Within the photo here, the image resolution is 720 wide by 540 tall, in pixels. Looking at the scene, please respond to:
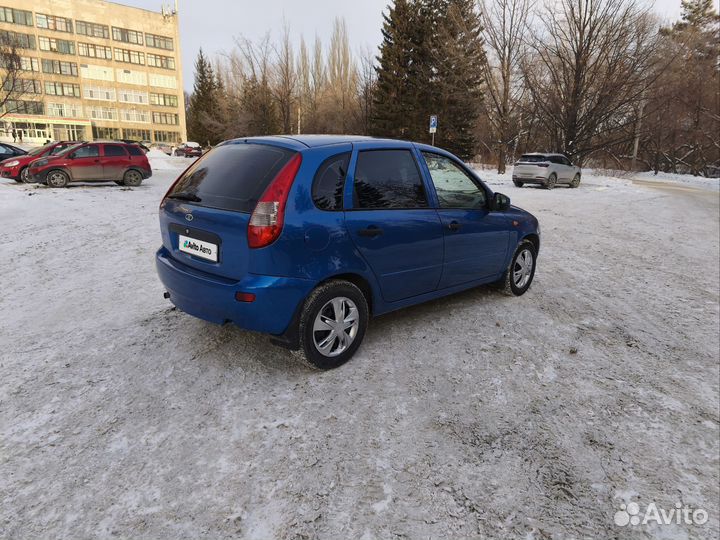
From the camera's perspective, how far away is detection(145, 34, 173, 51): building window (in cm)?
7475

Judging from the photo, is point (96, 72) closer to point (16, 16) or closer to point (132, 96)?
point (132, 96)

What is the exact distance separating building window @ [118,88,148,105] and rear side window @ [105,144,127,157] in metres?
67.3

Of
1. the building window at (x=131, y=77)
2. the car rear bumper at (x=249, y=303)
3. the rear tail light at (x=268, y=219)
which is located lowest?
the car rear bumper at (x=249, y=303)

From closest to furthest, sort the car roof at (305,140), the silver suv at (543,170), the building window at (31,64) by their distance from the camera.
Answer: the car roof at (305,140), the silver suv at (543,170), the building window at (31,64)

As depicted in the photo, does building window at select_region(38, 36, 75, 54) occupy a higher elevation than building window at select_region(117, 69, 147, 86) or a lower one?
higher

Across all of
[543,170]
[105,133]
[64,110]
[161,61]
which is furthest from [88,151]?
[161,61]

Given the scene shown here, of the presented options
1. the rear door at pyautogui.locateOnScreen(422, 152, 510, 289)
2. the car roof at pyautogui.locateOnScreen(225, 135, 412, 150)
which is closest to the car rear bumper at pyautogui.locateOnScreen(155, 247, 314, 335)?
the car roof at pyautogui.locateOnScreen(225, 135, 412, 150)

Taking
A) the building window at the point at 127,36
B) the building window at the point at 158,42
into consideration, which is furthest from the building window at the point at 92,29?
the building window at the point at 158,42

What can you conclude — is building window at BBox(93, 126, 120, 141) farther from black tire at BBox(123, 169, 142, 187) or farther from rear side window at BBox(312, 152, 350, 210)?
rear side window at BBox(312, 152, 350, 210)

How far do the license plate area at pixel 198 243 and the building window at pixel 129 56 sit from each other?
84190mm

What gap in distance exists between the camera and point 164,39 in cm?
7656

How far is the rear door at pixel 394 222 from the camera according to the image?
3.50m

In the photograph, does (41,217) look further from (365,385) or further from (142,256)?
(365,385)

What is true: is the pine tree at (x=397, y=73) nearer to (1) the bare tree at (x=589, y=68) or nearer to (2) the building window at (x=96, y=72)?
(1) the bare tree at (x=589, y=68)
